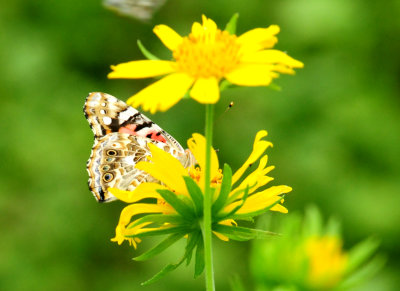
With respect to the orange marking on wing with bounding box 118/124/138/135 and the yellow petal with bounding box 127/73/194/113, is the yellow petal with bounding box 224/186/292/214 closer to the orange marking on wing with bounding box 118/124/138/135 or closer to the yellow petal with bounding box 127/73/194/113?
the yellow petal with bounding box 127/73/194/113

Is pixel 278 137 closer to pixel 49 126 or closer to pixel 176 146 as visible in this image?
pixel 49 126

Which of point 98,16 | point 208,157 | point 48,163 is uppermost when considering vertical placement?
point 98,16

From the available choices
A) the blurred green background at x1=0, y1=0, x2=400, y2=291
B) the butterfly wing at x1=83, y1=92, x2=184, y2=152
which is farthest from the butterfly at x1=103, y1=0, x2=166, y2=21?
the blurred green background at x1=0, y1=0, x2=400, y2=291

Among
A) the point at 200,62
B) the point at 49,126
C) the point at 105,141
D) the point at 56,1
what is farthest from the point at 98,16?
the point at 200,62

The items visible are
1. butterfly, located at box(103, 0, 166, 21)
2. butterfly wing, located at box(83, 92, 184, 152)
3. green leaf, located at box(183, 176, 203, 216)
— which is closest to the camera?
green leaf, located at box(183, 176, 203, 216)

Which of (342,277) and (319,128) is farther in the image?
(319,128)

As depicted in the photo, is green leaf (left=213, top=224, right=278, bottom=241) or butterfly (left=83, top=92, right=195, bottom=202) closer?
green leaf (left=213, top=224, right=278, bottom=241)
